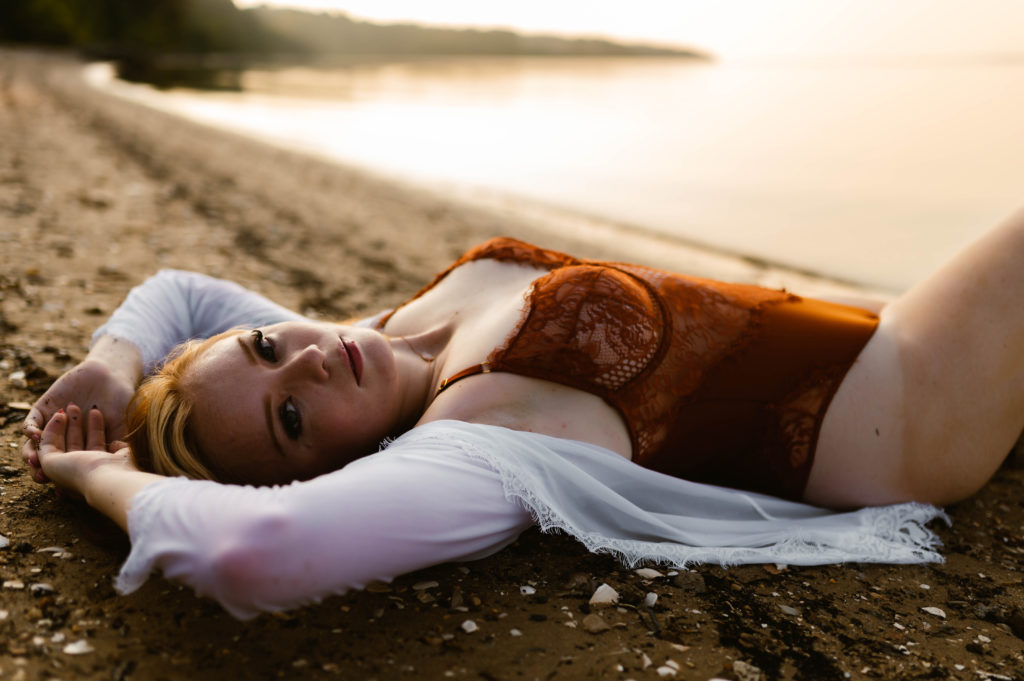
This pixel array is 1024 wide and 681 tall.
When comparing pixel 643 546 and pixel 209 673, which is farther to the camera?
pixel 643 546

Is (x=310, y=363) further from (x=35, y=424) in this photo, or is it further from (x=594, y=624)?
(x=594, y=624)

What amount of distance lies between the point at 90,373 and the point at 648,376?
2.17m

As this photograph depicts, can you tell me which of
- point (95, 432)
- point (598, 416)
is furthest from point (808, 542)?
point (95, 432)

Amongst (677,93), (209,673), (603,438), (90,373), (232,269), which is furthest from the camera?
(677,93)

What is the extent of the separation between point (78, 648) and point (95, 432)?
0.86 m

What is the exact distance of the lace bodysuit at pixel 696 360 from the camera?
2623 mm

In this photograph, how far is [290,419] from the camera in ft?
8.31

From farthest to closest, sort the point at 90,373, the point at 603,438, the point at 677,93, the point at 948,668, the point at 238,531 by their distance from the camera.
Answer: the point at 677,93
the point at 90,373
the point at 603,438
the point at 948,668
the point at 238,531

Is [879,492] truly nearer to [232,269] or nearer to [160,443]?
[160,443]

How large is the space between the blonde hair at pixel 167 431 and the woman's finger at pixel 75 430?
0.23m

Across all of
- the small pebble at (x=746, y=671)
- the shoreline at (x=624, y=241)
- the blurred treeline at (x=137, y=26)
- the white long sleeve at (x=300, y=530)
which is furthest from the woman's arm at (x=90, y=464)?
the blurred treeline at (x=137, y=26)

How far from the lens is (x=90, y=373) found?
9.66ft

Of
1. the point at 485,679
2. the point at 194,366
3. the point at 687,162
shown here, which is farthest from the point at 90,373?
the point at 687,162

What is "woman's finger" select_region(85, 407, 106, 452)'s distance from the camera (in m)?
2.68
